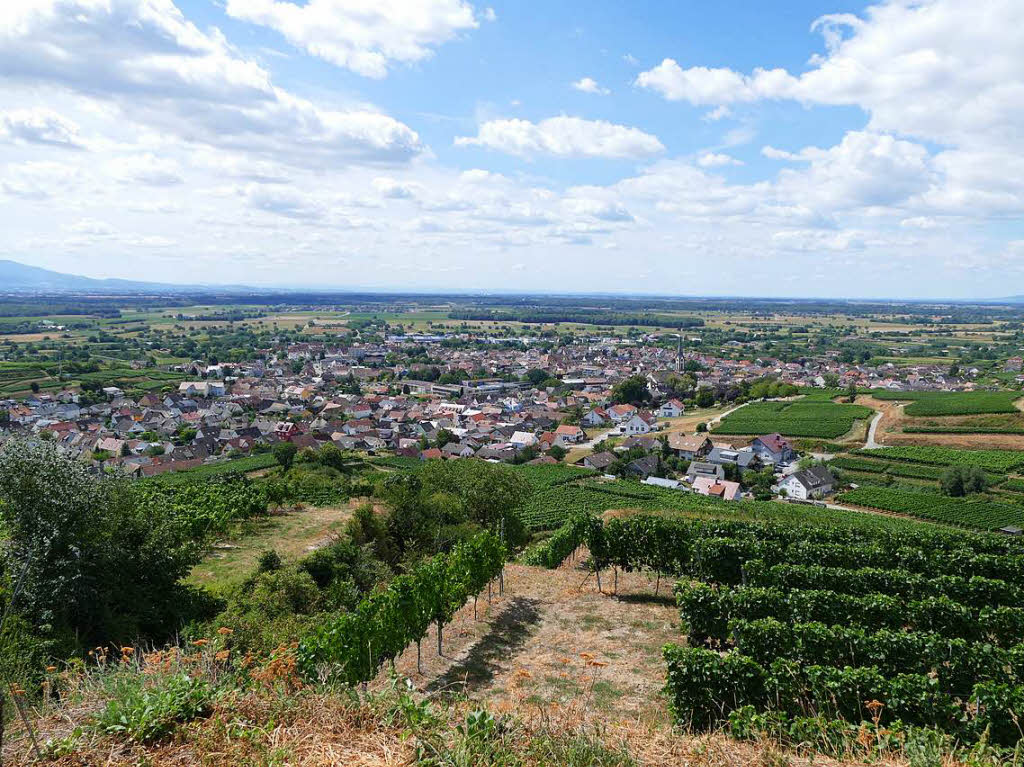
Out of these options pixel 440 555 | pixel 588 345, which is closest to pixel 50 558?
pixel 440 555

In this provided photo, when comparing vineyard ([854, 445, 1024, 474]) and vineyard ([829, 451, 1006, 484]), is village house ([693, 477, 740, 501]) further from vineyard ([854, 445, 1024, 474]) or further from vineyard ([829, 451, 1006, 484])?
vineyard ([854, 445, 1024, 474])

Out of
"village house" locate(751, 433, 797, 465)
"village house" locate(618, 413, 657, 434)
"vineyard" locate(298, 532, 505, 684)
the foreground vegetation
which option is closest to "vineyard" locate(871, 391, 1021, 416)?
"village house" locate(751, 433, 797, 465)

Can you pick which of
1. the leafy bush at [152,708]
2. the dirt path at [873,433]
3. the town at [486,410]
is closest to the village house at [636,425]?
the town at [486,410]

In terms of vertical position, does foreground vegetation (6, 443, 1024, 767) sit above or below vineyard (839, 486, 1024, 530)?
above

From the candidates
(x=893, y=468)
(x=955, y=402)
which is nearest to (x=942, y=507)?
(x=893, y=468)

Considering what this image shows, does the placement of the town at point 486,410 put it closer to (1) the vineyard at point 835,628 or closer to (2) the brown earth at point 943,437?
(2) the brown earth at point 943,437

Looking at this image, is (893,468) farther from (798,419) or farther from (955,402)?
(955,402)

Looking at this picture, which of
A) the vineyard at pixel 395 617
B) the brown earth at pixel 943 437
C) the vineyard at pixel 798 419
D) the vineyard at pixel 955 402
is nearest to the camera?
the vineyard at pixel 395 617

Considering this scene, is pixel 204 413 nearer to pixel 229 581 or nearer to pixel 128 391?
pixel 128 391
